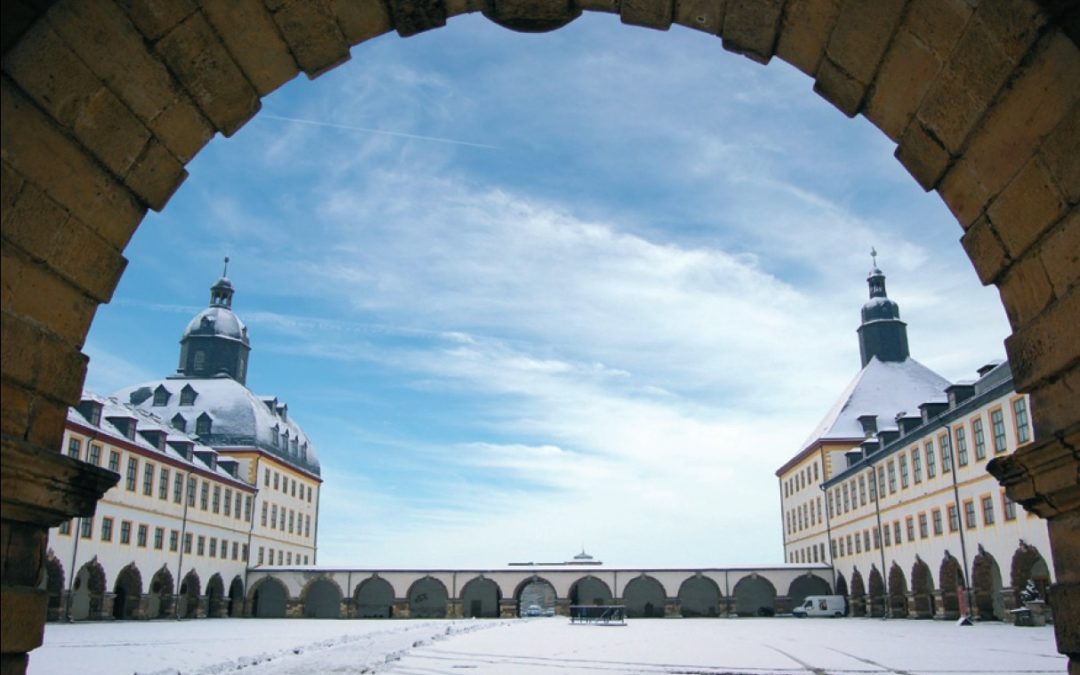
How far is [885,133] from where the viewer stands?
17.6ft

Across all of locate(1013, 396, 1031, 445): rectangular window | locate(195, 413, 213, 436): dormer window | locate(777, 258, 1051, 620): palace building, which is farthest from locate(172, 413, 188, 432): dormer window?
locate(1013, 396, 1031, 445): rectangular window

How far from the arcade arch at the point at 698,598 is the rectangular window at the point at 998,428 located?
27423mm

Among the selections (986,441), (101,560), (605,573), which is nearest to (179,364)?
(101,560)

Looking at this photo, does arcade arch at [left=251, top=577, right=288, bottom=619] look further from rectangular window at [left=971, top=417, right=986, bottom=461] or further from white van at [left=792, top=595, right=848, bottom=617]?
rectangular window at [left=971, top=417, right=986, bottom=461]

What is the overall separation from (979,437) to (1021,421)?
388cm

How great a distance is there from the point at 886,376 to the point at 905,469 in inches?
813

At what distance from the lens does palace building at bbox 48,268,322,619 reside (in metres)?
38.6

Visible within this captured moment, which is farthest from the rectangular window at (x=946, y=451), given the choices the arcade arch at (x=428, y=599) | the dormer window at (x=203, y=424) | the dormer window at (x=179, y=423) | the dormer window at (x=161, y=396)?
the dormer window at (x=161, y=396)

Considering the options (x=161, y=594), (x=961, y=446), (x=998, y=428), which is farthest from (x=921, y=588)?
(x=161, y=594)

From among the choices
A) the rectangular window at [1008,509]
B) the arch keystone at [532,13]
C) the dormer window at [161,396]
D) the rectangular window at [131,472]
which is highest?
the dormer window at [161,396]

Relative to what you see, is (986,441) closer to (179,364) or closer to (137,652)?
(137,652)

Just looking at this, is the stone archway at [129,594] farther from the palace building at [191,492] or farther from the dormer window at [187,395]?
the dormer window at [187,395]

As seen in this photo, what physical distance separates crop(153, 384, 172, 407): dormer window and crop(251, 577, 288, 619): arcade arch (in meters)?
15.8

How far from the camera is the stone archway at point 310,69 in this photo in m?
4.19
